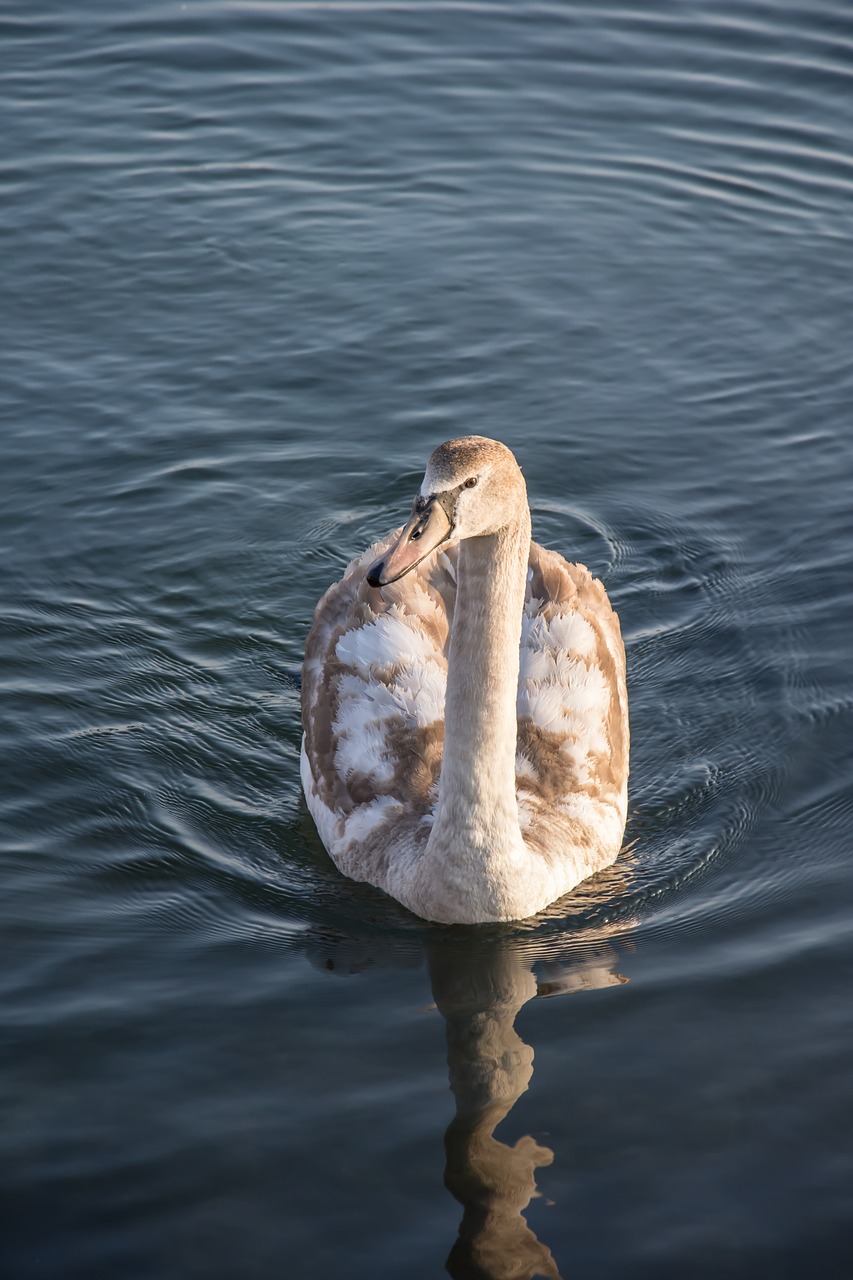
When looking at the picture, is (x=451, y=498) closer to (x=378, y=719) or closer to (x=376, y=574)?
(x=376, y=574)

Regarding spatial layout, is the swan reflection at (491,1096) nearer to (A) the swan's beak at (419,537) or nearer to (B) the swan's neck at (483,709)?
(B) the swan's neck at (483,709)

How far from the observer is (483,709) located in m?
8.41

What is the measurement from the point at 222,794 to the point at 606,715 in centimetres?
230

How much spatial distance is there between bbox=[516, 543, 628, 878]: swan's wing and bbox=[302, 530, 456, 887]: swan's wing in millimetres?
525

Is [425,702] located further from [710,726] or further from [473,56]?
[473,56]

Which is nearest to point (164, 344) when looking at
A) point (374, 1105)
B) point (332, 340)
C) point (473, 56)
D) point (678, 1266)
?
point (332, 340)

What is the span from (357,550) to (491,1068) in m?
5.60

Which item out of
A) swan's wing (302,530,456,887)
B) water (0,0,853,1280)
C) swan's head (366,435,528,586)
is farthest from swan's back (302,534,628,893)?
swan's head (366,435,528,586)

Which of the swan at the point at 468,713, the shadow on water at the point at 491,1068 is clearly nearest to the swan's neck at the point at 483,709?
the swan at the point at 468,713

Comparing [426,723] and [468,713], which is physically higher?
[426,723]

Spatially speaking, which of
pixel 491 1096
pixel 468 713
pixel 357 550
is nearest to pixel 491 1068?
pixel 491 1096

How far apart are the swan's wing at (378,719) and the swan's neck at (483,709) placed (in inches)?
19.2

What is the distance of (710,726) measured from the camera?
1078 centimetres

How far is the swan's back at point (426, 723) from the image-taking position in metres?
9.41
